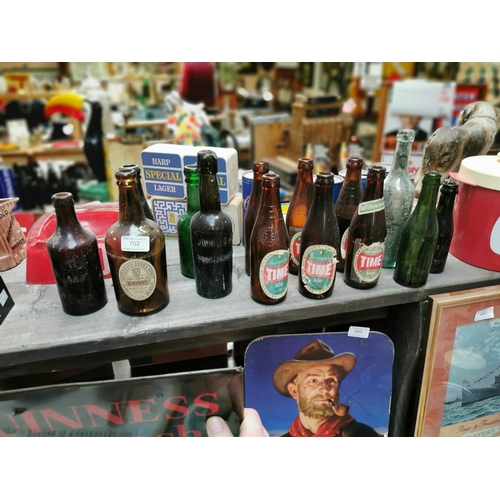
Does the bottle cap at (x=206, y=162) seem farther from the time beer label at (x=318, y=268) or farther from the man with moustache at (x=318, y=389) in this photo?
the man with moustache at (x=318, y=389)

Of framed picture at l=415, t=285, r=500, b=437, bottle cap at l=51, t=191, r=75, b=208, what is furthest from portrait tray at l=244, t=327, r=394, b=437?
bottle cap at l=51, t=191, r=75, b=208

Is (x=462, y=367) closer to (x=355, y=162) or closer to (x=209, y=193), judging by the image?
(x=355, y=162)

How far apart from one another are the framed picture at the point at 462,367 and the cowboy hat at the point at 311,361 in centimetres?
22

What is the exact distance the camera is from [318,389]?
117 centimetres

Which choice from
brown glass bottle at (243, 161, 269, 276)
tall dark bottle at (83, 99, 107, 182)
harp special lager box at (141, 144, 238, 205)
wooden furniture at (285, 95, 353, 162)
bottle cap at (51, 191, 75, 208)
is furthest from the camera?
wooden furniture at (285, 95, 353, 162)

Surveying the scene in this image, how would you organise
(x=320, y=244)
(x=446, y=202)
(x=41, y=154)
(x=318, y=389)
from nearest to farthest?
(x=320, y=244)
(x=446, y=202)
(x=318, y=389)
(x=41, y=154)

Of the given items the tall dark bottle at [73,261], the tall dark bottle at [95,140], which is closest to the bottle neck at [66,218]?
the tall dark bottle at [73,261]

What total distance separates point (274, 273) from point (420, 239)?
15.4 inches

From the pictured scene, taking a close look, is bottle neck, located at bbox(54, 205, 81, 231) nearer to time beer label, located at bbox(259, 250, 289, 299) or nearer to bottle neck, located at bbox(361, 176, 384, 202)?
time beer label, located at bbox(259, 250, 289, 299)

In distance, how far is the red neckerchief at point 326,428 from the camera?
118cm

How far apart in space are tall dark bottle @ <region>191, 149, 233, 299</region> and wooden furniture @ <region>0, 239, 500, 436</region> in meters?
0.07

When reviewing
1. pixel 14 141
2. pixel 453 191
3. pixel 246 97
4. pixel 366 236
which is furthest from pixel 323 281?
pixel 246 97

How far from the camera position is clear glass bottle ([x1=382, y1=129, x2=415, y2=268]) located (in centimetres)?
103

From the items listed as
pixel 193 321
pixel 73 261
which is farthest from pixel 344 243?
pixel 73 261
